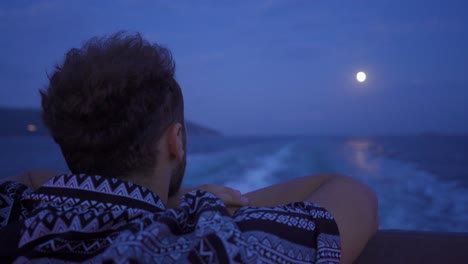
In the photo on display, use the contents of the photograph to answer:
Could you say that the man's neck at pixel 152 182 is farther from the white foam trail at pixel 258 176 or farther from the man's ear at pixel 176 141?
the white foam trail at pixel 258 176

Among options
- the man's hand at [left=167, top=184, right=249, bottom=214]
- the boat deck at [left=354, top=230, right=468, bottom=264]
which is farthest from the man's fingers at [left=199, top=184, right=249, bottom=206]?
the boat deck at [left=354, top=230, right=468, bottom=264]

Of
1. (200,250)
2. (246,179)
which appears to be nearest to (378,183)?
(246,179)

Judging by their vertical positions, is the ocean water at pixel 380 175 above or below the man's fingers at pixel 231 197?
above

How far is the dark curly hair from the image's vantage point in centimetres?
70

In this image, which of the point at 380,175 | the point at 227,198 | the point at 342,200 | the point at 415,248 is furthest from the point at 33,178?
the point at 380,175

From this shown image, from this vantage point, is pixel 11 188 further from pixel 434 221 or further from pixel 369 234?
pixel 434 221

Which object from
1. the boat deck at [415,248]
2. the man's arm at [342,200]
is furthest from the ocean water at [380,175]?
the man's arm at [342,200]

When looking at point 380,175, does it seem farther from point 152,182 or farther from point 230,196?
point 152,182

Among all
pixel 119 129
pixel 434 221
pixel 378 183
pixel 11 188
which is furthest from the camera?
pixel 378 183

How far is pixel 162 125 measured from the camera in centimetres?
75

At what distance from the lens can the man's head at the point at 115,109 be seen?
702 mm

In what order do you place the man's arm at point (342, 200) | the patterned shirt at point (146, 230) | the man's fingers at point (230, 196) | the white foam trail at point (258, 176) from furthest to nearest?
the white foam trail at point (258, 176) → the man's fingers at point (230, 196) → the man's arm at point (342, 200) → the patterned shirt at point (146, 230)

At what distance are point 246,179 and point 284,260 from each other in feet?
27.1

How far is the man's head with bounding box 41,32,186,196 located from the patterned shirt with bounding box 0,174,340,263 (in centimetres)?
6
